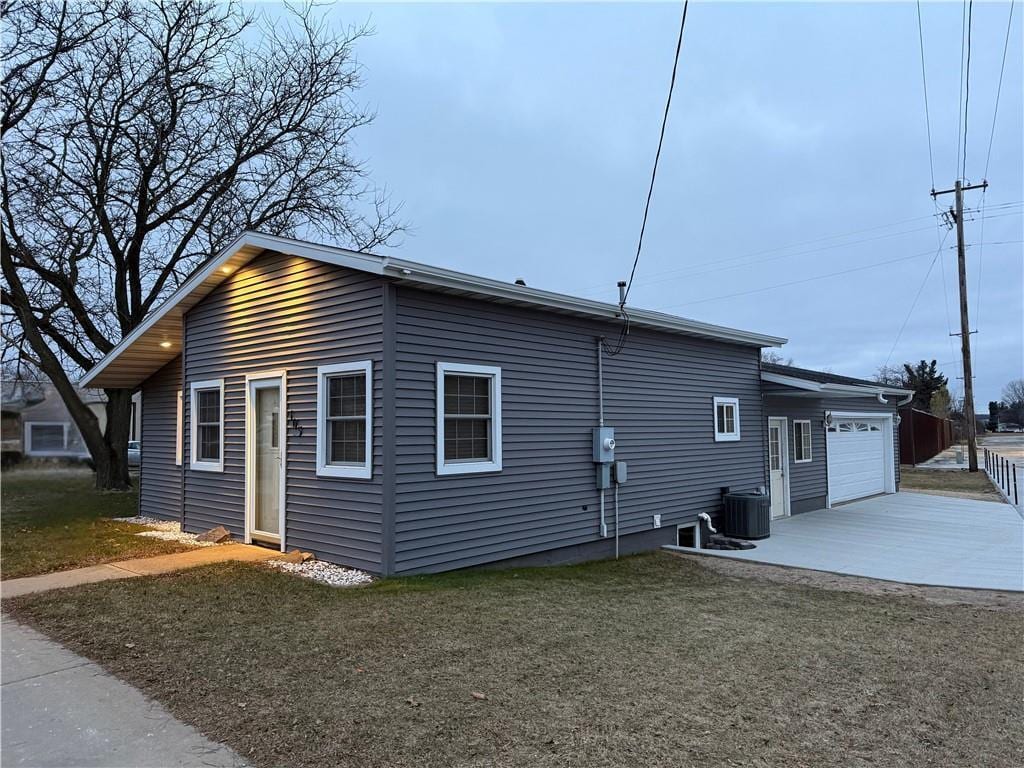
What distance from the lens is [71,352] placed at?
1669 centimetres

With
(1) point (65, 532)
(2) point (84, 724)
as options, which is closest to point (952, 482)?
(1) point (65, 532)

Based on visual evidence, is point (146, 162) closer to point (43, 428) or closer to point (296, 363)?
point (296, 363)

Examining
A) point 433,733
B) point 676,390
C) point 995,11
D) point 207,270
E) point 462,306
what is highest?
point 995,11

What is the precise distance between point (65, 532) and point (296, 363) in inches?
207

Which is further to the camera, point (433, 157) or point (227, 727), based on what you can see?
point (433, 157)

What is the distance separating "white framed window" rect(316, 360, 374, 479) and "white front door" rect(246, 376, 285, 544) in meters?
1.03

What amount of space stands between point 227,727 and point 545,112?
1663 centimetres

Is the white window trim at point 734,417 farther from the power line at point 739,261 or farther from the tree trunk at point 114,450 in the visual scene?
the power line at point 739,261

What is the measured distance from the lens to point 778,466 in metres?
13.6

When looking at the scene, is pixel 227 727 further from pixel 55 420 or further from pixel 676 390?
pixel 55 420

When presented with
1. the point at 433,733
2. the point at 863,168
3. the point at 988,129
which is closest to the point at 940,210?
the point at 863,168

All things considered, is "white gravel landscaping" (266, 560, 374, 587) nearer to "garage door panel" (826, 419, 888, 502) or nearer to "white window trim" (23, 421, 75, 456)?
"garage door panel" (826, 419, 888, 502)

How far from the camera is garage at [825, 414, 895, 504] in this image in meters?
15.6

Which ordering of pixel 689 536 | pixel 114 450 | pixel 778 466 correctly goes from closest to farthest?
pixel 689 536
pixel 778 466
pixel 114 450
